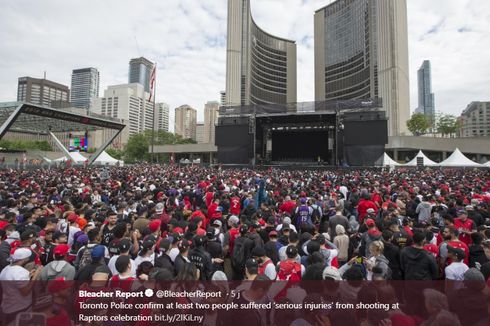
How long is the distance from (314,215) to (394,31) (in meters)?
52.6

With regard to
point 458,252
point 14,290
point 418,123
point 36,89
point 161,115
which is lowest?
point 14,290

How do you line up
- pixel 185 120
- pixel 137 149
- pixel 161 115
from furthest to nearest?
pixel 185 120, pixel 161 115, pixel 137 149

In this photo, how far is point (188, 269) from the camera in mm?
2959

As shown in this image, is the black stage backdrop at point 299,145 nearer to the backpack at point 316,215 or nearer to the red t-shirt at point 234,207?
the red t-shirt at point 234,207

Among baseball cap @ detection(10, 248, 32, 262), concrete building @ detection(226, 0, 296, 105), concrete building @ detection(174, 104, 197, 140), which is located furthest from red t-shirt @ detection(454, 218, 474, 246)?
concrete building @ detection(174, 104, 197, 140)

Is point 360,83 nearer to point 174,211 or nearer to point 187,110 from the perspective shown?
point 174,211

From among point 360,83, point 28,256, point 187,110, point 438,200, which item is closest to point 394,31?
point 360,83

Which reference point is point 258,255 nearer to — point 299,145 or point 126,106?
point 299,145

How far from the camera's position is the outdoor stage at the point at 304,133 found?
2864cm

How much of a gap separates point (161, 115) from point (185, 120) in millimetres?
20123

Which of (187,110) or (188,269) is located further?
(187,110)

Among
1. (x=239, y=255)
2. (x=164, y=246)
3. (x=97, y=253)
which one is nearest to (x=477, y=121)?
(x=239, y=255)

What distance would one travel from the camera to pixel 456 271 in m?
3.47

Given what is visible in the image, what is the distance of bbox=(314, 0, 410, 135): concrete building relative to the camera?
47.3m
